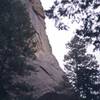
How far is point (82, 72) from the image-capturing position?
4309cm

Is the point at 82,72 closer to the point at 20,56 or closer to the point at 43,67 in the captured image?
the point at 43,67

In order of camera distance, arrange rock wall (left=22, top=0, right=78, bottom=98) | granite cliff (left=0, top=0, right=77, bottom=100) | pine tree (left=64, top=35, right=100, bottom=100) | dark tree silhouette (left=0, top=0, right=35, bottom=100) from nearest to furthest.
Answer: dark tree silhouette (left=0, top=0, right=35, bottom=100), granite cliff (left=0, top=0, right=77, bottom=100), rock wall (left=22, top=0, right=78, bottom=98), pine tree (left=64, top=35, right=100, bottom=100)

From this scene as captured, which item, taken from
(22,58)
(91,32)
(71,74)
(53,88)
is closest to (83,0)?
(91,32)

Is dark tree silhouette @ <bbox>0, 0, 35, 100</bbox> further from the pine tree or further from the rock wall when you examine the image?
the pine tree

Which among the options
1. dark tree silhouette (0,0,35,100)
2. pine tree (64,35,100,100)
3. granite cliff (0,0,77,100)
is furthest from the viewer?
pine tree (64,35,100,100)

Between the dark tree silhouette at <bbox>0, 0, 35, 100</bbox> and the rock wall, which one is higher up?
the dark tree silhouette at <bbox>0, 0, 35, 100</bbox>

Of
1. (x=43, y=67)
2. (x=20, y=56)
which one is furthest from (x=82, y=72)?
(x=20, y=56)

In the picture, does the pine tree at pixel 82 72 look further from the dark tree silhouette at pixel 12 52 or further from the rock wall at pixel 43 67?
the dark tree silhouette at pixel 12 52

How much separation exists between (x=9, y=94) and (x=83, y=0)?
8.12 metres

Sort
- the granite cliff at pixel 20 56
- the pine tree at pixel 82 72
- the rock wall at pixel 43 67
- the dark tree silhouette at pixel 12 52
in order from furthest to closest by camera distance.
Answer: the pine tree at pixel 82 72, the rock wall at pixel 43 67, the granite cliff at pixel 20 56, the dark tree silhouette at pixel 12 52

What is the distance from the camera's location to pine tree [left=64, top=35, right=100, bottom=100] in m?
41.2

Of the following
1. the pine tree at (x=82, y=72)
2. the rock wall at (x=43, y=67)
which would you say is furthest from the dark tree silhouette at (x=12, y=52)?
the pine tree at (x=82, y=72)

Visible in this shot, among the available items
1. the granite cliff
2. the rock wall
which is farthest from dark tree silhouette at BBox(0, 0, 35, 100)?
the rock wall

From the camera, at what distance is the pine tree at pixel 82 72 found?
4119 centimetres
